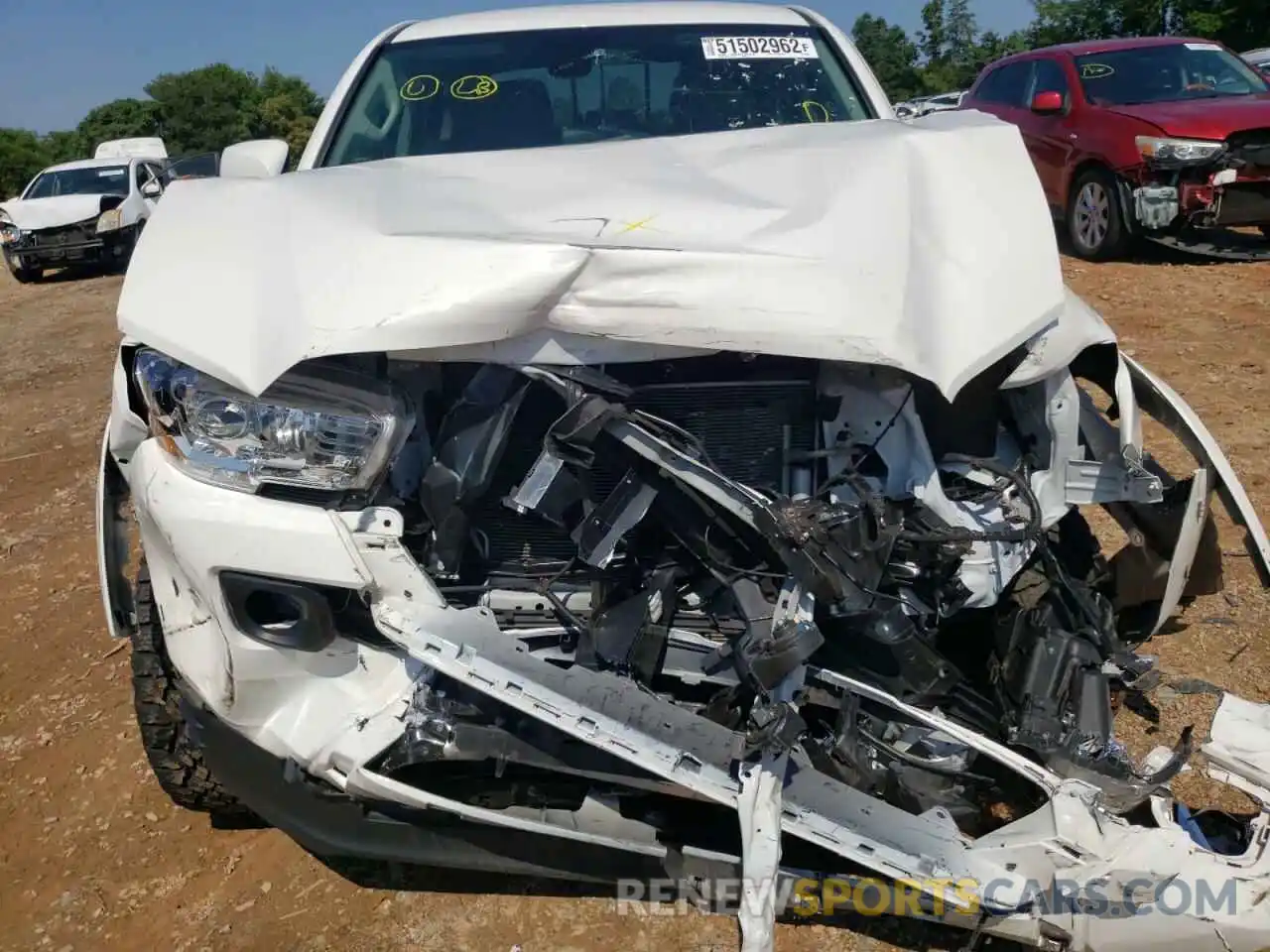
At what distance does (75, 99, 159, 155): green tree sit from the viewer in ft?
161

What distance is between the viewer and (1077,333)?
7.47ft

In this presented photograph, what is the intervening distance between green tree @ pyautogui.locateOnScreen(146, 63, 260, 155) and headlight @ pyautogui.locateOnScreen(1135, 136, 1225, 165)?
159 ft

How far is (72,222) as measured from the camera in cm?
1352

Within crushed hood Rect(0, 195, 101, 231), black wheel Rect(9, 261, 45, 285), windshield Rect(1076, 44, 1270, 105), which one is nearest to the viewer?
windshield Rect(1076, 44, 1270, 105)

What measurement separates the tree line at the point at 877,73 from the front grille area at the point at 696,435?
28.4 m

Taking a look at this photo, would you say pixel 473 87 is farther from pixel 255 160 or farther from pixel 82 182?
pixel 82 182

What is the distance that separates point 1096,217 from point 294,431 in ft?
26.7

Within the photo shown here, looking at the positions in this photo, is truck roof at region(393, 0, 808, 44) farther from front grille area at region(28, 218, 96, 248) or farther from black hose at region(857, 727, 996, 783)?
front grille area at region(28, 218, 96, 248)

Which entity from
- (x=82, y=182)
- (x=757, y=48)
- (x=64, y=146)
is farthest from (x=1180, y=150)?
(x=64, y=146)

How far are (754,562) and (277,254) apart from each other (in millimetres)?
1136

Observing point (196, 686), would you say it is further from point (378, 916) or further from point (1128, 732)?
point (1128, 732)

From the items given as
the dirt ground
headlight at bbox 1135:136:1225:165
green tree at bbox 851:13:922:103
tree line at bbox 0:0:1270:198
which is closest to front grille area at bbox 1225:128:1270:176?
headlight at bbox 1135:136:1225:165

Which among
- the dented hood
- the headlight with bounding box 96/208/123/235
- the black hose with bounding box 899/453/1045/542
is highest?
the dented hood

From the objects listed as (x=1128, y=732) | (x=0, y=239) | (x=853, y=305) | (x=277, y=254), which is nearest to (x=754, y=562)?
(x=853, y=305)
